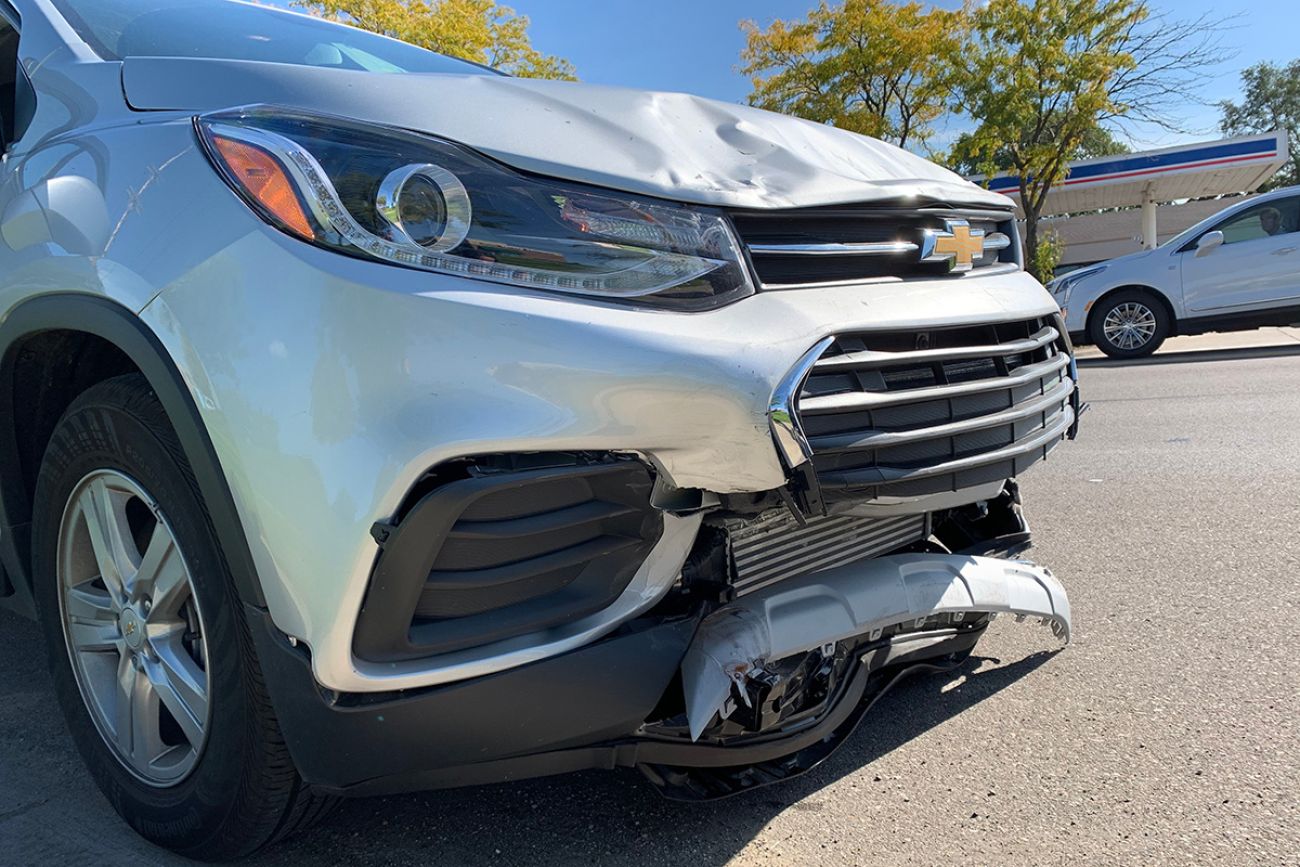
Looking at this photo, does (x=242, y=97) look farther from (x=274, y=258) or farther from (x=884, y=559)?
(x=884, y=559)

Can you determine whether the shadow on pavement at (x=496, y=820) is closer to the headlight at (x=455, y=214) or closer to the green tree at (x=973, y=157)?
the headlight at (x=455, y=214)

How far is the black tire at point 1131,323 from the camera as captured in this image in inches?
403

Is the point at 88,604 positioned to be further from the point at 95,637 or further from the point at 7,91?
the point at 7,91

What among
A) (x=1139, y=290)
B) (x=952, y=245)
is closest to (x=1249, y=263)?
(x=1139, y=290)

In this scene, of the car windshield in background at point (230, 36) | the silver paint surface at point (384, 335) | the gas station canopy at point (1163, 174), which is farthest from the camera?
the gas station canopy at point (1163, 174)

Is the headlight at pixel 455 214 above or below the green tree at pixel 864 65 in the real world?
below

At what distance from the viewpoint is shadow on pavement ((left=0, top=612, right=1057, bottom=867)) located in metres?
1.90

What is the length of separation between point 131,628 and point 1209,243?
10707 millimetres

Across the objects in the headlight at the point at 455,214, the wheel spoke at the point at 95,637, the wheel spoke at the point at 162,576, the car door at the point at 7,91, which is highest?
the car door at the point at 7,91

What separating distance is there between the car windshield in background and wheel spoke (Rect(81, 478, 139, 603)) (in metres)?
0.95

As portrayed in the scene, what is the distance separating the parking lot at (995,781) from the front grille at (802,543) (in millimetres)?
504

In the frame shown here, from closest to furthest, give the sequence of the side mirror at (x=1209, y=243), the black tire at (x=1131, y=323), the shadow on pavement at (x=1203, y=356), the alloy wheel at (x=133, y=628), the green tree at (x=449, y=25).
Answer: the alloy wheel at (x=133, y=628), the side mirror at (x=1209, y=243), the shadow on pavement at (x=1203, y=356), the black tire at (x=1131, y=323), the green tree at (x=449, y=25)

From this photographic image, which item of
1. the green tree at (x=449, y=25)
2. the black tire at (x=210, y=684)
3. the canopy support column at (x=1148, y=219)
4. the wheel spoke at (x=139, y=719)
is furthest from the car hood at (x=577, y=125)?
the canopy support column at (x=1148, y=219)

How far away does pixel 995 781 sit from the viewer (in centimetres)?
207
